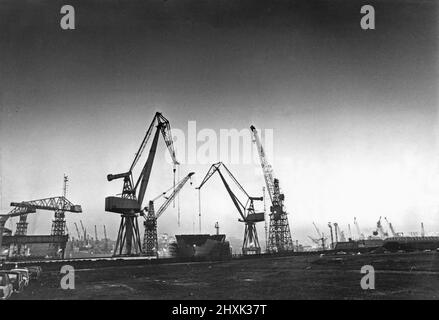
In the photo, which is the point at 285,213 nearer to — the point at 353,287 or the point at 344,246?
the point at 344,246

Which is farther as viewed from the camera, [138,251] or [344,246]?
[344,246]

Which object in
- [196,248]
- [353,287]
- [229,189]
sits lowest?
[196,248]

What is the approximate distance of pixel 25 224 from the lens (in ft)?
335

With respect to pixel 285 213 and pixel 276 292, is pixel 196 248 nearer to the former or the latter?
pixel 285 213

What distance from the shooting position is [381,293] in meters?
24.5
